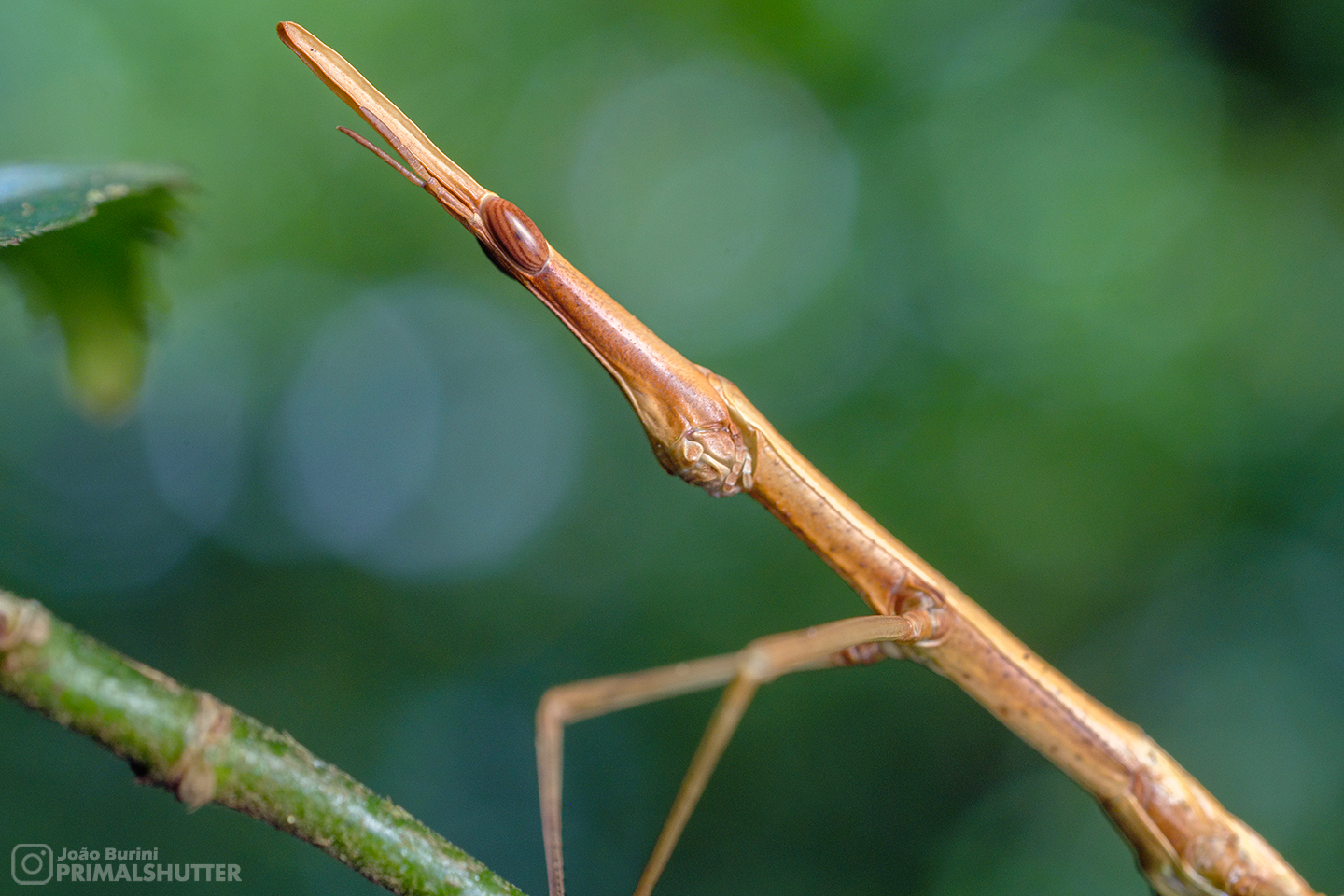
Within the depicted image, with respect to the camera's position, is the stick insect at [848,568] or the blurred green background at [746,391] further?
the blurred green background at [746,391]

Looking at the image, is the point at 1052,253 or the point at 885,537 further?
the point at 1052,253

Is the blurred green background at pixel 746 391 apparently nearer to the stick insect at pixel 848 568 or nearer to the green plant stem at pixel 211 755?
the stick insect at pixel 848 568

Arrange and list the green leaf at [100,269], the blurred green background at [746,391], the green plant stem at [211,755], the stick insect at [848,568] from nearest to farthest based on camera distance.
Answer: the green plant stem at [211,755] → the green leaf at [100,269] → the stick insect at [848,568] → the blurred green background at [746,391]


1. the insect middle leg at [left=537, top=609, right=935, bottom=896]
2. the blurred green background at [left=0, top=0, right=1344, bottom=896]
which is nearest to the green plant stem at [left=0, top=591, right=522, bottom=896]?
the insect middle leg at [left=537, top=609, right=935, bottom=896]

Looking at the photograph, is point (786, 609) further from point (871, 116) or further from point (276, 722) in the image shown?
point (276, 722)

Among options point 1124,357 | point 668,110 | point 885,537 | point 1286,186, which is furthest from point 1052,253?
point 885,537

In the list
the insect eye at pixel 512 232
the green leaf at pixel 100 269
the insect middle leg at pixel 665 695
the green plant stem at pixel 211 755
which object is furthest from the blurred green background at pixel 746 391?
the green plant stem at pixel 211 755

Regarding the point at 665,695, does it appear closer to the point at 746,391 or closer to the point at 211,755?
the point at 211,755
